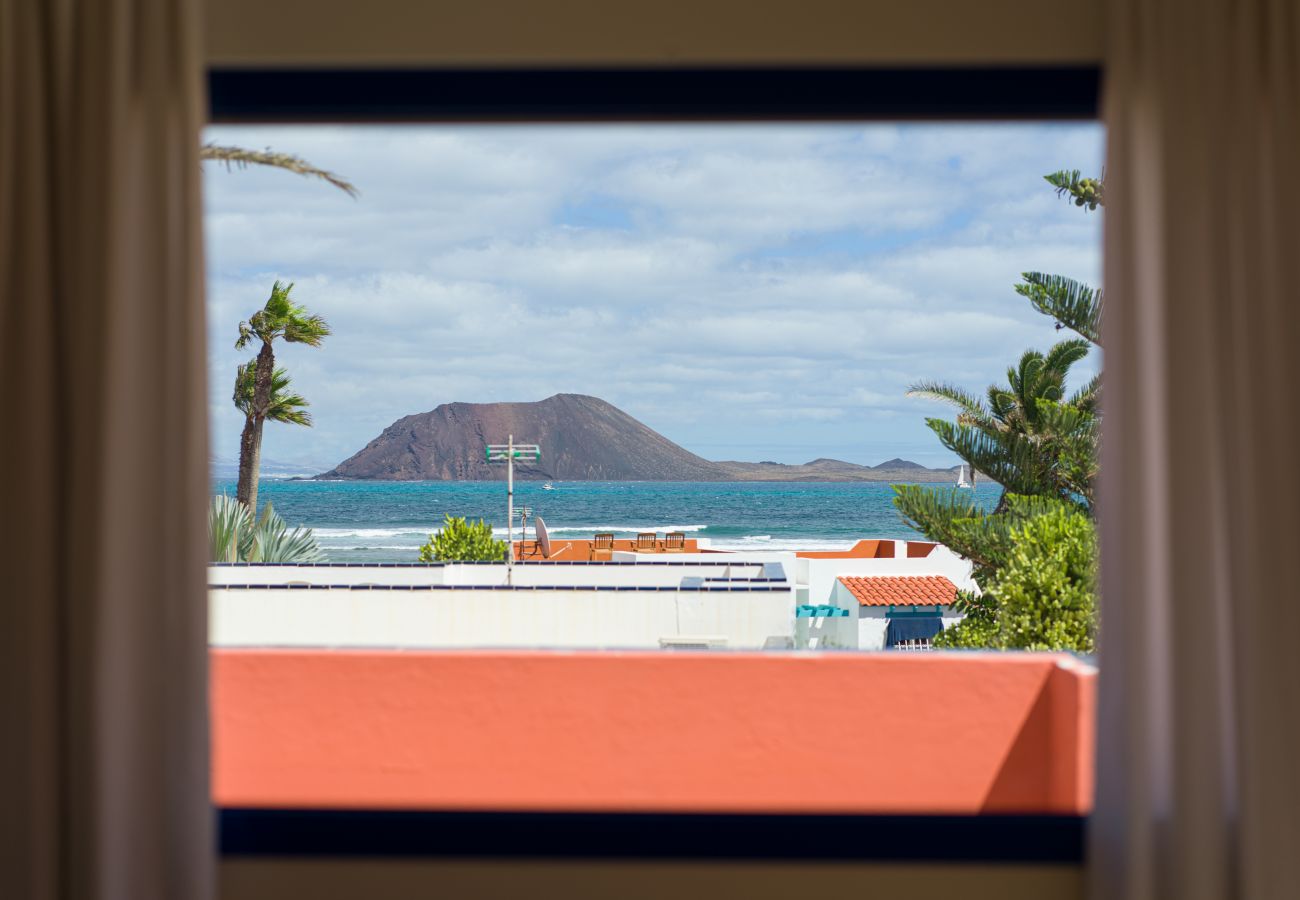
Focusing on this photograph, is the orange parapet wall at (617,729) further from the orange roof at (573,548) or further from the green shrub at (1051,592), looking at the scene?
the orange roof at (573,548)

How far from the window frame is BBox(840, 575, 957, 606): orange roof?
15305mm

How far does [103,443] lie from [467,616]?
6.69 metres

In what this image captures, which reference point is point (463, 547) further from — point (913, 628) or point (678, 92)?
point (678, 92)

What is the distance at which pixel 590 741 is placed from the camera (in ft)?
9.65

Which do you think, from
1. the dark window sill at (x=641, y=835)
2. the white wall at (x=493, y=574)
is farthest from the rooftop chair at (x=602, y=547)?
the dark window sill at (x=641, y=835)

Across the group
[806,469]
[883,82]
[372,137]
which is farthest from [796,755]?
[372,137]

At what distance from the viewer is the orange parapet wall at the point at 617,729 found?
9.30 feet

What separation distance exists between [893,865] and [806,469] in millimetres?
25752

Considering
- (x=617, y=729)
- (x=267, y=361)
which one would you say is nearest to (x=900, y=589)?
(x=267, y=361)

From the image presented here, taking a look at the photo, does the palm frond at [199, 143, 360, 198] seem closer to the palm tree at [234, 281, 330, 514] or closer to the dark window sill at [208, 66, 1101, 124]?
the dark window sill at [208, 66, 1101, 124]

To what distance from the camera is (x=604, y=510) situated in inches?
1064

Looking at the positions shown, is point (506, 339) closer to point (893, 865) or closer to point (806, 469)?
point (806, 469)

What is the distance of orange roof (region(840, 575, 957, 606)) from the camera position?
17153 mm

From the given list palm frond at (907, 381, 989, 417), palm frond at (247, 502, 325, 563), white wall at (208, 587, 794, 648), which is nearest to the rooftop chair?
palm frond at (247, 502, 325, 563)
